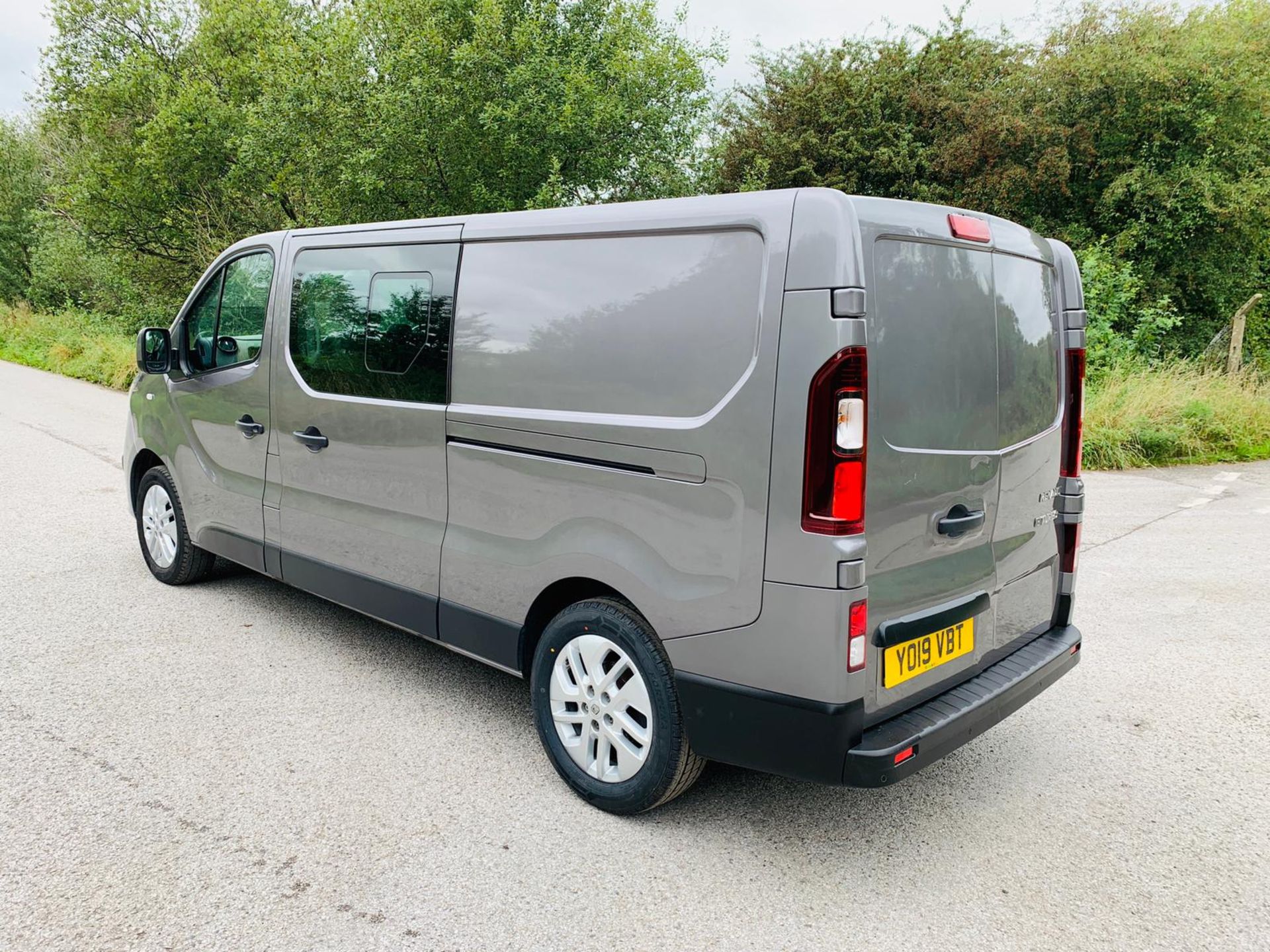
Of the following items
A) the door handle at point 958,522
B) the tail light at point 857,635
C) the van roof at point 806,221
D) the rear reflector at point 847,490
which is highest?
the van roof at point 806,221

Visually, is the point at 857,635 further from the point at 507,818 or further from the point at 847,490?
the point at 507,818

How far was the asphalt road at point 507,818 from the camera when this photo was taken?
8.10 feet

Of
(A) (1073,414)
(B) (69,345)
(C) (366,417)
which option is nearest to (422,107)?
(B) (69,345)

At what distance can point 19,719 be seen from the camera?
143 inches

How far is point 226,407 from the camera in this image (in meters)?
4.67

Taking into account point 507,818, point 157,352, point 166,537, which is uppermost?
point 157,352

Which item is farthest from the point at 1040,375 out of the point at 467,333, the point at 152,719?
the point at 152,719

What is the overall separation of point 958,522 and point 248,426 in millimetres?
3381

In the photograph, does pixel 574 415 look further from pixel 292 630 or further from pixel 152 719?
pixel 292 630

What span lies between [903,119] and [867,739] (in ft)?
69.5

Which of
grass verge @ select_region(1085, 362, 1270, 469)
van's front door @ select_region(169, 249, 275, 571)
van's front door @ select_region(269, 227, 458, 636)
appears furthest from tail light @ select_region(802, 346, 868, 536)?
grass verge @ select_region(1085, 362, 1270, 469)

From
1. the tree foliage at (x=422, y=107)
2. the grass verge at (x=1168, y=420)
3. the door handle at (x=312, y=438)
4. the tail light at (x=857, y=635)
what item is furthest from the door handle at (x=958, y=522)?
the tree foliage at (x=422, y=107)

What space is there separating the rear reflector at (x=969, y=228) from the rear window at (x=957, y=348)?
4cm

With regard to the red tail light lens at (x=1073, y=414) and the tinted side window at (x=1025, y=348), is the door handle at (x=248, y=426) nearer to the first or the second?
the tinted side window at (x=1025, y=348)
